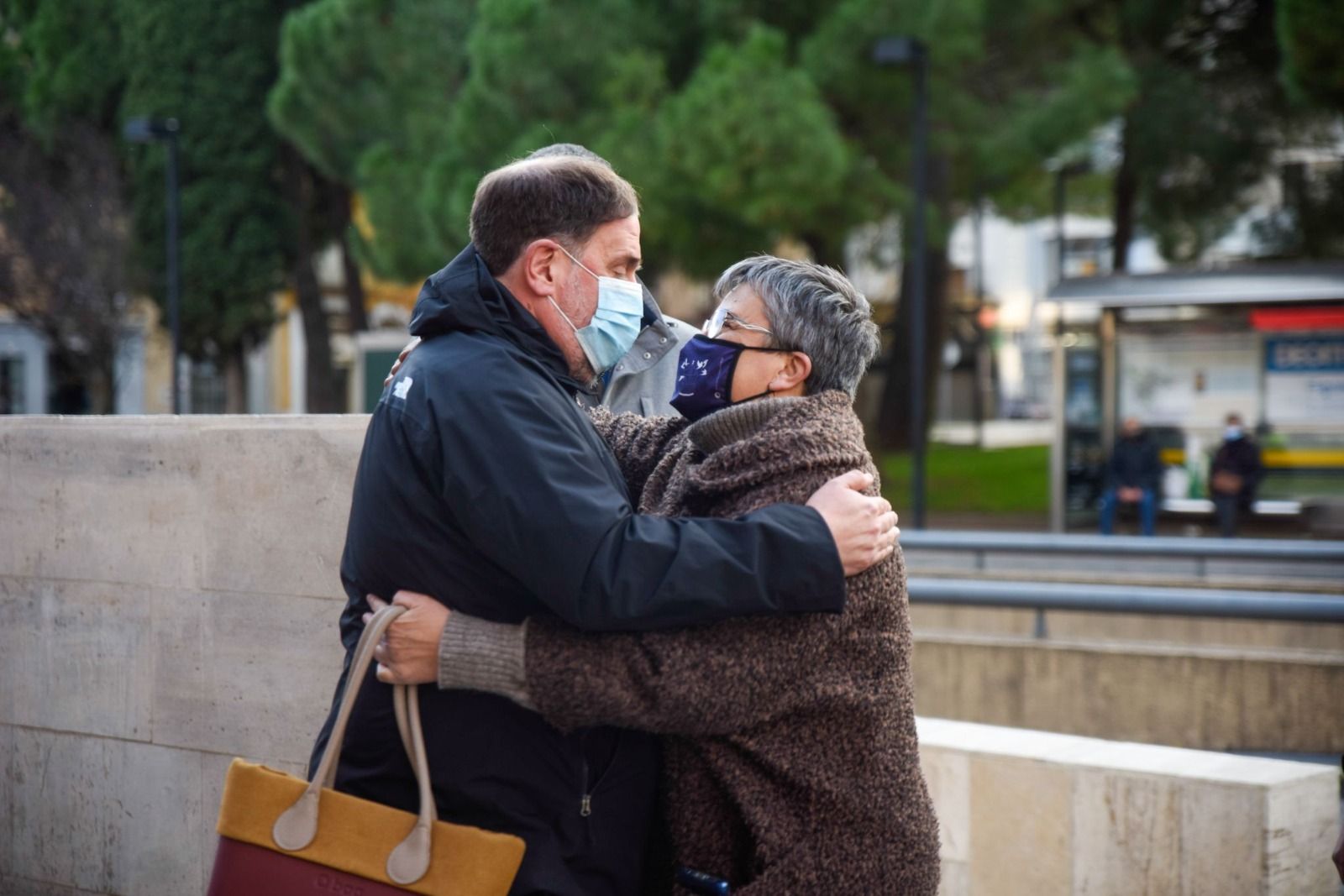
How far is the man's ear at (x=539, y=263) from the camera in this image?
7.72 ft

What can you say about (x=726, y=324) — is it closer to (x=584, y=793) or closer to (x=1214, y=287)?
(x=584, y=793)

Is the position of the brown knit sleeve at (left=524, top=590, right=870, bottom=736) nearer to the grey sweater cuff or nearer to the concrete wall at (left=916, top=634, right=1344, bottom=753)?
the grey sweater cuff

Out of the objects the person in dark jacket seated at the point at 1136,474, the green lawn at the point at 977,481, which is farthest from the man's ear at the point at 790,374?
the green lawn at the point at 977,481

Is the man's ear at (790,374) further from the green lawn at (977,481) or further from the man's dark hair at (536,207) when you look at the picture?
the green lawn at (977,481)

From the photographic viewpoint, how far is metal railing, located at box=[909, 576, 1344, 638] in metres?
7.32

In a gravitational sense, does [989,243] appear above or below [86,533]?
above

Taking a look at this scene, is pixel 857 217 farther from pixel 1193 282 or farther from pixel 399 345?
pixel 399 345

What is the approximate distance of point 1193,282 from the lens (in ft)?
55.9

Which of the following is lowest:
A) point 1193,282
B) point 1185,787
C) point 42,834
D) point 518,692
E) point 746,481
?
point 42,834

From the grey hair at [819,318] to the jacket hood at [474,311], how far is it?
329 mm

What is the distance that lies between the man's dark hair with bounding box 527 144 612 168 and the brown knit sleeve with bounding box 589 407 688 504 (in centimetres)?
45

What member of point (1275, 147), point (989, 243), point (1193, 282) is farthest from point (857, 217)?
point (989, 243)

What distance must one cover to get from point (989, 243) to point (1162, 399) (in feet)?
172

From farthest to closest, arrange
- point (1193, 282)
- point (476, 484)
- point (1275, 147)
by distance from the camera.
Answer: point (1275, 147) < point (1193, 282) < point (476, 484)
